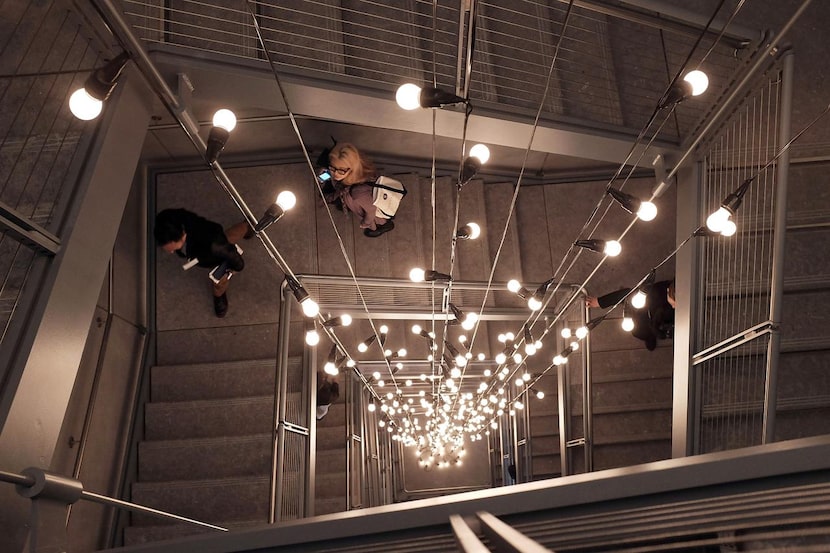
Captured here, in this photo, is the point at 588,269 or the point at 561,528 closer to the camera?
the point at 561,528

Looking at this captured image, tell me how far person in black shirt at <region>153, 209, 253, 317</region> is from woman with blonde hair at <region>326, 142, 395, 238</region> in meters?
0.88

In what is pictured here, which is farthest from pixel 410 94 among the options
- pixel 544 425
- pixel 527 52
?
pixel 544 425

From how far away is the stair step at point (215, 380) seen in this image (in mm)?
Result: 5738

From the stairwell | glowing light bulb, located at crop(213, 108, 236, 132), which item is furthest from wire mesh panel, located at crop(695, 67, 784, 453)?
glowing light bulb, located at crop(213, 108, 236, 132)

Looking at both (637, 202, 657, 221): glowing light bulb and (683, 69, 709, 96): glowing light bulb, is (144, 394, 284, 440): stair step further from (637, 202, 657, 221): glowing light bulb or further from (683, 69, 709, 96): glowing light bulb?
(683, 69, 709, 96): glowing light bulb

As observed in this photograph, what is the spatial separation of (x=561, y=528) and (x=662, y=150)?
308 centimetres

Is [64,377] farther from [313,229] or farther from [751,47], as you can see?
[313,229]

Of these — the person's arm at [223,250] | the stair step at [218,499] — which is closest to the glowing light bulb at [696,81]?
the stair step at [218,499]

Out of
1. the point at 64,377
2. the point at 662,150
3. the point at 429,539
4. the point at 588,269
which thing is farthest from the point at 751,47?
the point at 588,269

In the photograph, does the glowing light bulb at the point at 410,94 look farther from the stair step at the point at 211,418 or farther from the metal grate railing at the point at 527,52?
the stair step at the point at 211,418

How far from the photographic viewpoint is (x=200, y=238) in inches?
222

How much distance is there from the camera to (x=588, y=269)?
22.8 feet

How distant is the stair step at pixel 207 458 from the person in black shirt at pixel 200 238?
1.37 m

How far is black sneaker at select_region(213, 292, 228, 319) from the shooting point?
6.10 m
